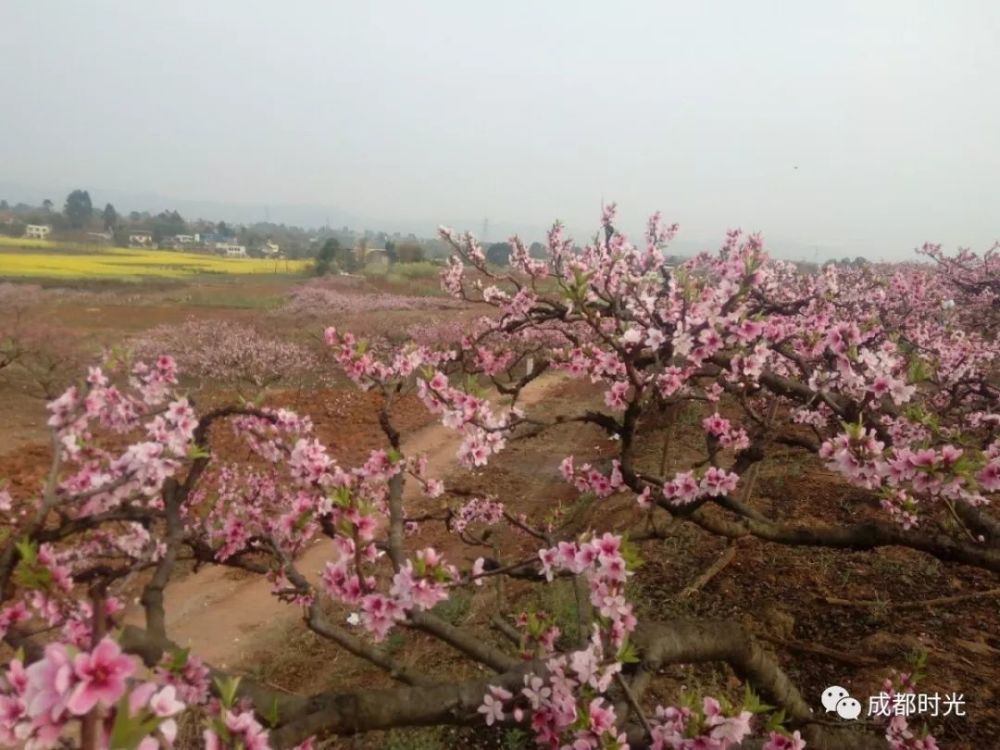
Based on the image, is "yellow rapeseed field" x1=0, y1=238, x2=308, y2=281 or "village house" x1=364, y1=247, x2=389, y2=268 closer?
"yellow rapeseed field" x1=0, y1=238, x2=308, y2=281

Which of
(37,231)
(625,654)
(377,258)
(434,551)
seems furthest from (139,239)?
(625,654)

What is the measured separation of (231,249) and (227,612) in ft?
319

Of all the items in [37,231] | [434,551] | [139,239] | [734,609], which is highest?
[37,231]

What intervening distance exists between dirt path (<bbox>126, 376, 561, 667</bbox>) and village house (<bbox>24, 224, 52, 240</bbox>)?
9099 centimetres

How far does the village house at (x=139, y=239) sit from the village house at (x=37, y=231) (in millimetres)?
9536

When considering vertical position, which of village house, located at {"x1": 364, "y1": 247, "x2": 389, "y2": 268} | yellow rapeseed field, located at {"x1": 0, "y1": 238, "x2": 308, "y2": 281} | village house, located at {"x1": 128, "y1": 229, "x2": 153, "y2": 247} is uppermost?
village house, located at {"x1": 128, "y1": 229, "x2": 153, "y2": 247}

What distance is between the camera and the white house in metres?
89.2

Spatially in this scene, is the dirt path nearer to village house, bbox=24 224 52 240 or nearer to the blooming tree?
the blooming tree

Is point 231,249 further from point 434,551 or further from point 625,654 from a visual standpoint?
point 625,654

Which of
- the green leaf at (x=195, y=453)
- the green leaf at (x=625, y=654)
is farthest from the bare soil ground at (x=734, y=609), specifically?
the green leaf at (x=195, y=453)

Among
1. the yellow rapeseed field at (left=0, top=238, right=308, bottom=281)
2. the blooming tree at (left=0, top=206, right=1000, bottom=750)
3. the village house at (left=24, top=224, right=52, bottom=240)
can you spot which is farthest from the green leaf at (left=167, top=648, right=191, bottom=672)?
the village house at (left=24, top=224, right=52, bottom=240)

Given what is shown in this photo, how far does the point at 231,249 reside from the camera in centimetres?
9425

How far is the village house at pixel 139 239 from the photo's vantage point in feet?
280

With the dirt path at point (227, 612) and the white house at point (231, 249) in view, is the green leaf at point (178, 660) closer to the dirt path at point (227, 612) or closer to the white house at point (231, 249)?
the dirt path at point (227, 612)
